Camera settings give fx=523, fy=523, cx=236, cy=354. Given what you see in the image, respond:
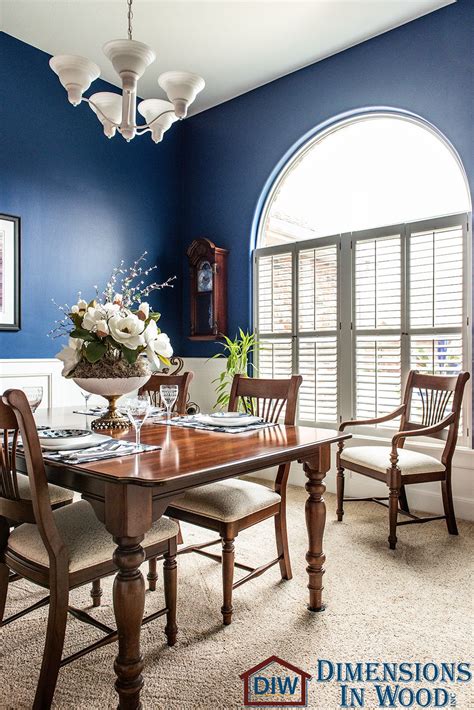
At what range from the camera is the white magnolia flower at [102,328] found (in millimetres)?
2037

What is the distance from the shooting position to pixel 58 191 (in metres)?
4.14

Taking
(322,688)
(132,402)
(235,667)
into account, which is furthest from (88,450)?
(322,688)

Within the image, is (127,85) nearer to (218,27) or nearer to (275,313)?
(218,27)

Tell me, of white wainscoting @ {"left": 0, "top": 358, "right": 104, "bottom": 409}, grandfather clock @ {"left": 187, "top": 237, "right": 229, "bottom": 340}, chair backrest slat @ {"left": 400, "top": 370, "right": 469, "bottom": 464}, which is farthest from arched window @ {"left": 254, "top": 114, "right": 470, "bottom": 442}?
white wainscoting @ {"left": 0, "top": 358, "right": 104, "bottom": 409}

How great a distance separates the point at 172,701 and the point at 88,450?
80 centimetres

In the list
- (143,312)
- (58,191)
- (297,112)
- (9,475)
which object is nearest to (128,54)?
(143,312)

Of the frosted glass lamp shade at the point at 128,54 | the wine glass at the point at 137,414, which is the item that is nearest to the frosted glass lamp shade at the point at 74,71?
the frosted glass lamp shade at the point at 128,54

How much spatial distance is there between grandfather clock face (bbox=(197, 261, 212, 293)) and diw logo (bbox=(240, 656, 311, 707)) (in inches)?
135

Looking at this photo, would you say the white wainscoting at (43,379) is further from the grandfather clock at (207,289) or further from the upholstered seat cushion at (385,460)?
the upholstered seat cushion at (385,460)

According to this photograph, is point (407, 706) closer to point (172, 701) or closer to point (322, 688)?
point (322, 688)

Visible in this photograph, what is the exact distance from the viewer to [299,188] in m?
4.54

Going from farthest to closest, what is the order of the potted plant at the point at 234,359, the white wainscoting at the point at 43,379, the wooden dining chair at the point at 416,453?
the potted plant at the point at 234,359, the white wainscoting at the point at 43,379, the wooden dining chair at the point at 416,453

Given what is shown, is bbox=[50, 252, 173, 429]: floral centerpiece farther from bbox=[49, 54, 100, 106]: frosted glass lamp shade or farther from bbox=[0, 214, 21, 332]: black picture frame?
bbox=[0, 214, 21, 332]: black picture frame

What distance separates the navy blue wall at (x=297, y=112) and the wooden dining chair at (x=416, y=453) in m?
1.39
